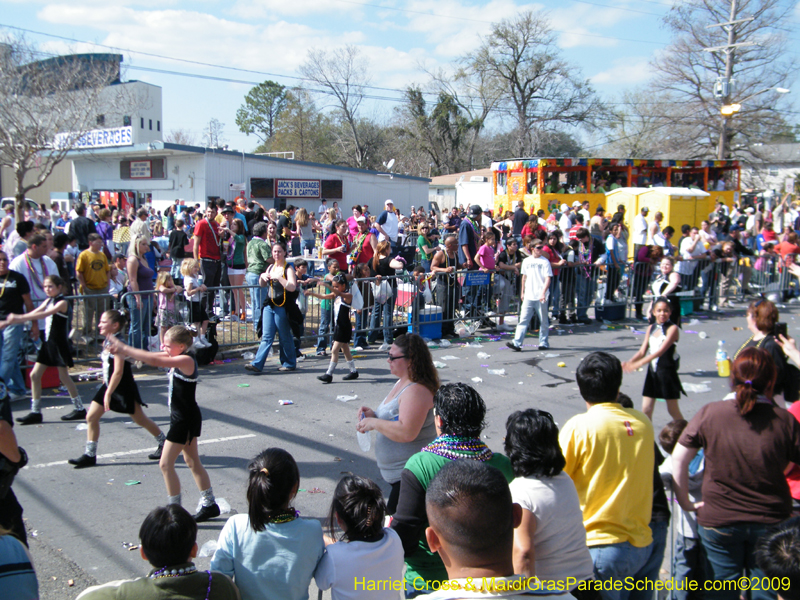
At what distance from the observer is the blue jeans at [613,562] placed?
10.2 feet

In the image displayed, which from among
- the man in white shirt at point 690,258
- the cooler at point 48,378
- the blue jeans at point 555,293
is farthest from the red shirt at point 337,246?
the man in white shirt at point 690,258

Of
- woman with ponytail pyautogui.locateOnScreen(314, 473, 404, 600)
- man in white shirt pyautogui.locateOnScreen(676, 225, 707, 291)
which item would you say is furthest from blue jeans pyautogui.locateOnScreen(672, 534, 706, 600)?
man in white shirt pyautogui.locateOnScreen(676, 225, 707, 291)

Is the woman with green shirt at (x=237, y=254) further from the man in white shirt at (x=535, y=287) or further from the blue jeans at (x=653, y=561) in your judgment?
the blue jeans at (x=653, y=561)

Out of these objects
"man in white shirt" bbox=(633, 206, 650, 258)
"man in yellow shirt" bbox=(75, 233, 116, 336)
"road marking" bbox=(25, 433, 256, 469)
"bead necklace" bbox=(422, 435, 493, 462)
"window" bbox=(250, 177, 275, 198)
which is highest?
"window" bbox=(250, 177, 275, 198)

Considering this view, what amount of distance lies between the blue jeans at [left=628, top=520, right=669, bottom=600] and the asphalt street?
105 inches

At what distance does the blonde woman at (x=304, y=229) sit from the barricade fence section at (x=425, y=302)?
10.3ft

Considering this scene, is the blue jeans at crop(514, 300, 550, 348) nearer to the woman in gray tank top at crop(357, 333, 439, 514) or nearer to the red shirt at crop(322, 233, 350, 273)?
the red shirt at crop(322, 233, 350, 273)

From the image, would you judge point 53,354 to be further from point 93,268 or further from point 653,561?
point 653,561

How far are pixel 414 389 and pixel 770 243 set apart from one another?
15906 millimetres

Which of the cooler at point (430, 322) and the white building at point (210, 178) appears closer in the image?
the cooler at point (430, 322)

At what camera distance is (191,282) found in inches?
364

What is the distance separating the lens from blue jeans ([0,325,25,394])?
24.1ft

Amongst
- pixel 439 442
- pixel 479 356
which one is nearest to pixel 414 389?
pixel 439 442

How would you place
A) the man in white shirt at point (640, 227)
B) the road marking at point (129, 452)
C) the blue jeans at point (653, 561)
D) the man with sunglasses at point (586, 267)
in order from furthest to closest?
1. the man in white shirt at point (640, 227)
2. the man with sunglasses at point (586, 267)
3. the road marking at point (129, 452)
4. the blue jeans at point (653, 561)
